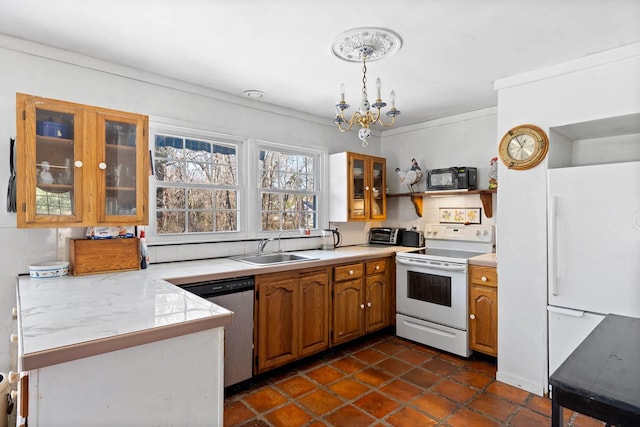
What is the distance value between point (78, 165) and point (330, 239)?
253cm

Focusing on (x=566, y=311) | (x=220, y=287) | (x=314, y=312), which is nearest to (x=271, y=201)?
(x=314, y=312)

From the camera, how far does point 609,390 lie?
1047mm

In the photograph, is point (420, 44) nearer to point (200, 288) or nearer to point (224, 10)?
point (224, 10)

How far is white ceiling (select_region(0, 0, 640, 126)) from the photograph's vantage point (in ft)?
5.86

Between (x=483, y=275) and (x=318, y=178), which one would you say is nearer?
(x=483, y=275)

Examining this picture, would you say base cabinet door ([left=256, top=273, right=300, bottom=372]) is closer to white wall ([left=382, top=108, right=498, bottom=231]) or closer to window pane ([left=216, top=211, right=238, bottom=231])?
window pane ([left=216, top=211, right=238, bottom=231])

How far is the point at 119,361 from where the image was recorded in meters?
1.21

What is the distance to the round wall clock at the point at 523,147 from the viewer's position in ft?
8.09

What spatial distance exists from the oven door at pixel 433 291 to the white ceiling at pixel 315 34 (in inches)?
64.4

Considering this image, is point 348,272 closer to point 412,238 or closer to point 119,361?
point 412,238

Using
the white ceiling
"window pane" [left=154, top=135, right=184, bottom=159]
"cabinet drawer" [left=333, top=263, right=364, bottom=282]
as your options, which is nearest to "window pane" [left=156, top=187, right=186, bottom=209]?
"window pane" [left=154, top=135, right=184, bottom=159]

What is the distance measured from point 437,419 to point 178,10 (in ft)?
9.21

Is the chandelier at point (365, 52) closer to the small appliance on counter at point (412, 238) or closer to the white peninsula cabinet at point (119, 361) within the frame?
the white peninsula cabinet at point (119, 361)

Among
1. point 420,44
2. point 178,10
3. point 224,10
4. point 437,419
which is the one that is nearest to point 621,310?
point 437,419
